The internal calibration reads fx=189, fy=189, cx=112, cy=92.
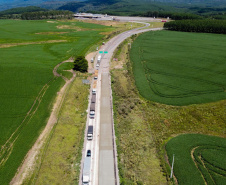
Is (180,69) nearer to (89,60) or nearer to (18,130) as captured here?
(89,60)

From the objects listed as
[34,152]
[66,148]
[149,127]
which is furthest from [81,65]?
[34,152]

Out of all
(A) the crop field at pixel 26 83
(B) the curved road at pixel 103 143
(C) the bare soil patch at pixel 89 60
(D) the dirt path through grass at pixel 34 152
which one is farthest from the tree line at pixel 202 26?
(D) the dirt path through grass at pixel 34 152

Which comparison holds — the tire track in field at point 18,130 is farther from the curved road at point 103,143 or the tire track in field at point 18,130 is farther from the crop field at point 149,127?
the crop field at point 149,127

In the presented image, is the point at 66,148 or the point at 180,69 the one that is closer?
the point at 66,148

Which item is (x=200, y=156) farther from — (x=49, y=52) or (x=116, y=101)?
(x=49, y=52)

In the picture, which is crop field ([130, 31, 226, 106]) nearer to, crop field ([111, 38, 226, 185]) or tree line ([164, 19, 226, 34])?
crop field ([111, 38, 226, 185])

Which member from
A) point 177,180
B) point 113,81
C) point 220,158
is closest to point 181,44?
point 113,81
